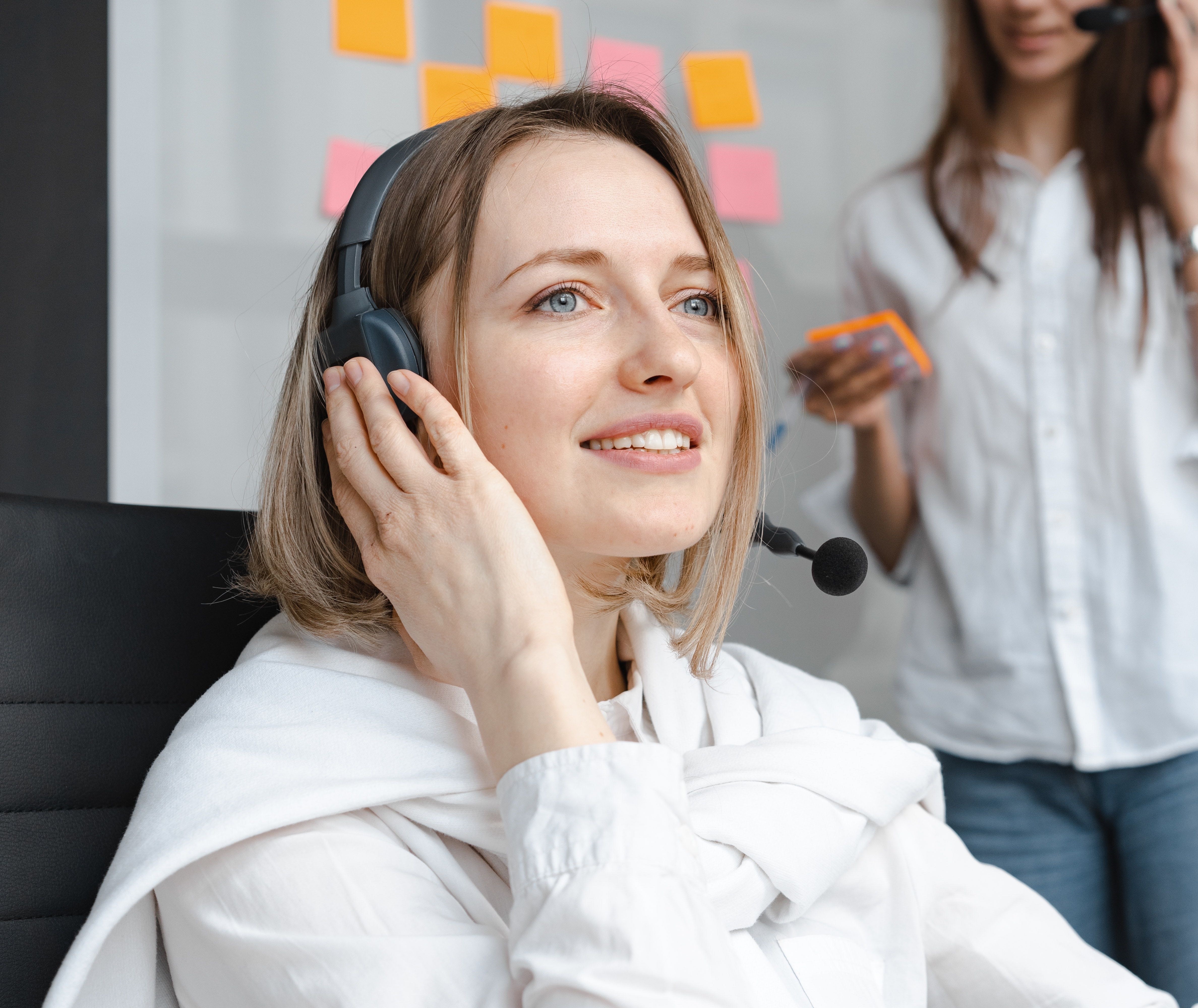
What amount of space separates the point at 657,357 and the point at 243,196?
1.05 m

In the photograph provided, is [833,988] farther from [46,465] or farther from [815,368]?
[46,465]

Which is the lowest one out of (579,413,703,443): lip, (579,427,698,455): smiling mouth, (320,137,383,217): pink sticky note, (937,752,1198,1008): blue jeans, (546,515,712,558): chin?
(937,752,1198,1008): blue jeans

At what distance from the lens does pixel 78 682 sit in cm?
84

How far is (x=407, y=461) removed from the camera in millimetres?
813

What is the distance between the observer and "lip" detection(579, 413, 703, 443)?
85 cm

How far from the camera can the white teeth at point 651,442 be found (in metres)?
0.86

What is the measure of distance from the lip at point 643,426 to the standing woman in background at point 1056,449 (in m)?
0.54

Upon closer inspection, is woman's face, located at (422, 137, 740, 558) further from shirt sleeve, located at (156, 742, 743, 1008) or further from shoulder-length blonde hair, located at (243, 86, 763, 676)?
shirt sleeve, located at (156, 742, 743, 1008)

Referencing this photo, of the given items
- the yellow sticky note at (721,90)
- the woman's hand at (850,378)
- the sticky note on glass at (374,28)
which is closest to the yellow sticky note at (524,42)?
the sticky note on glass at (374,28)

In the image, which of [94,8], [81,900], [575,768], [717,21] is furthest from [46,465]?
[717,21]

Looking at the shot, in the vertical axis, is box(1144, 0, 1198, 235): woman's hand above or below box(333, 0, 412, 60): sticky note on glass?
below

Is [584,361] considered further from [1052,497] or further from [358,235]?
[1052,497]

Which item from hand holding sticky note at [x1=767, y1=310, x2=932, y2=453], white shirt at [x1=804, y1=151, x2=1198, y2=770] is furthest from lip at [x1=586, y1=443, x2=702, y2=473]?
white shirt at [x1=804, y1=151, x2=1198, y2=770]

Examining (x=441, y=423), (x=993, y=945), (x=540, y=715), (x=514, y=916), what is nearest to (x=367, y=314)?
(x=441, y=423)
